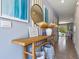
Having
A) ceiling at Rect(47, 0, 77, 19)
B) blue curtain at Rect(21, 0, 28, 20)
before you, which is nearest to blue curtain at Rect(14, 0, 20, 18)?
blue curtain at Rect(21, 0, 28, 20)

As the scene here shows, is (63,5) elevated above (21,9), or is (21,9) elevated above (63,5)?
(63,5)

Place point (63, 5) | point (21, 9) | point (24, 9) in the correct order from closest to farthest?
1. point (21, 9)
2. point (24, 9)
3. point (63, 5)

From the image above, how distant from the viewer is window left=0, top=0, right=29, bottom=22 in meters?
1.56

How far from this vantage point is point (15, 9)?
5.94 ft

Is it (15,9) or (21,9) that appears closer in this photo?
(15,9)

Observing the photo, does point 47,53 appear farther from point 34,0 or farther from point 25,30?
point 34,0

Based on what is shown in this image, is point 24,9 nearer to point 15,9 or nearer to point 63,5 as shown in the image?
point 15,9

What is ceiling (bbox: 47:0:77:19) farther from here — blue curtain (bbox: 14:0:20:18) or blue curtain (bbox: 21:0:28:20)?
blue curtain (bbox: 14:0:20:18)

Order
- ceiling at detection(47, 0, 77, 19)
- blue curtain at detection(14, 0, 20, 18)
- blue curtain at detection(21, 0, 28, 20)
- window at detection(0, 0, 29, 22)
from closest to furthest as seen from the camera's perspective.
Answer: window at detection(0, 0, 29, 22) < blue curtain at detection(14, 0, 20, 18) < blue curtain at detection(21, 0, 28, 20) < ceiling at detection(47, 0, 77, 19)

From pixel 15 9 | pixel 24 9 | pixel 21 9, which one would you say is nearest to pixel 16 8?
pixel 15 9

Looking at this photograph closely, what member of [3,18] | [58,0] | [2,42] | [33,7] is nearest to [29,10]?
[33,7]

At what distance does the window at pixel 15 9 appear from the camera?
1563 millimetres

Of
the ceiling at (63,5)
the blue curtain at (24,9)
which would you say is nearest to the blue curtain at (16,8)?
the blue curtain at (24,9)

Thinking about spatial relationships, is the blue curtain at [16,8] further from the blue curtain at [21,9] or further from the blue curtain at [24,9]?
the blue curtain at [24,9]
